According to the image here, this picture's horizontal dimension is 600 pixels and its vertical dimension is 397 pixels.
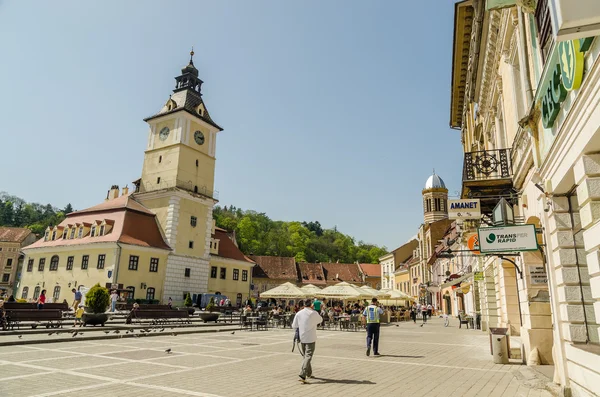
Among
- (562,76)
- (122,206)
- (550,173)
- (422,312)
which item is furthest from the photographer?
(122,206)

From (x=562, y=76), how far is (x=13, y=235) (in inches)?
4192

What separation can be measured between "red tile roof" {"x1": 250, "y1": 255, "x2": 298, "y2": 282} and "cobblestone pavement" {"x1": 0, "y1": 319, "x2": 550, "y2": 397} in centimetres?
6428

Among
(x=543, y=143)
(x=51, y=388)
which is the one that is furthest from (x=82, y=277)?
(x=543, y=143)

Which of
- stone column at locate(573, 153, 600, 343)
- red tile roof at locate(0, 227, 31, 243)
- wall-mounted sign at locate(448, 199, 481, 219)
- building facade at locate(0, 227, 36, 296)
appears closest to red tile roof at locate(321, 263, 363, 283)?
building facade at locate(0, 227, 36, 296)

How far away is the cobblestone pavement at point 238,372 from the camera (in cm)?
757

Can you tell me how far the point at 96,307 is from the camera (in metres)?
21.0

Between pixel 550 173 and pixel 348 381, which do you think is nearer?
pixel 550 173

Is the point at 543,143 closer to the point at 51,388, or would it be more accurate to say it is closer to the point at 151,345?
the point at 51,388

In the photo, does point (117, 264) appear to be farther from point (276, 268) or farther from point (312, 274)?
point (312, 274)

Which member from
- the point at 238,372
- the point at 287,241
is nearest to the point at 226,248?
the point at 238,372

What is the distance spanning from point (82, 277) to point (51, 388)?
34322 mm

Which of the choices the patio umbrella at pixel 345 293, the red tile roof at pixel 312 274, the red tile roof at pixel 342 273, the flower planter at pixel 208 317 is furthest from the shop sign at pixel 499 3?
the red tile roof at pixel 342 273

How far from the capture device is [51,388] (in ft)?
24.0

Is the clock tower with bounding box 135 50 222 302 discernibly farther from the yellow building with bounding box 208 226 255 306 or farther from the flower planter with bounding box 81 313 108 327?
the flower planter with bounding box 81 313 108 327
